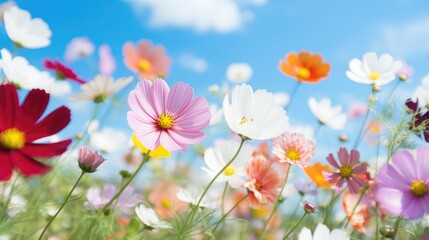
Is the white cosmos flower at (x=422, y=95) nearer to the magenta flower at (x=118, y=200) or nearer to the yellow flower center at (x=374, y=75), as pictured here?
the yellow flower center at (x=374, y=75)

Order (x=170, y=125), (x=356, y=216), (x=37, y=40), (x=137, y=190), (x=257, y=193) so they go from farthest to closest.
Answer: (x=137, y=190)
(x=37, y=40)
(x=356, y=216)
(x=257, y=193)
(x=170, y=125)

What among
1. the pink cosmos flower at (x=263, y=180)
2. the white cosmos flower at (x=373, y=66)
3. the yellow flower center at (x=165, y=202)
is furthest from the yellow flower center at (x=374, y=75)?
the yellow flower center at (x=165, y=202)

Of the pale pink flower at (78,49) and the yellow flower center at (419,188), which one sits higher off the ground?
the pale pink flower at (78,49)

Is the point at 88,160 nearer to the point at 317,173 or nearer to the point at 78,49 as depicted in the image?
the point at 317,173

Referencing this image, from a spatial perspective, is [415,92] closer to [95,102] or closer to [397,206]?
[397,206]

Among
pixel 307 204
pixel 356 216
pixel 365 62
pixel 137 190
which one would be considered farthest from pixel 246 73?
pixel 307 204

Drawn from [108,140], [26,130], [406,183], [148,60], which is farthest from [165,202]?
[406,183]
